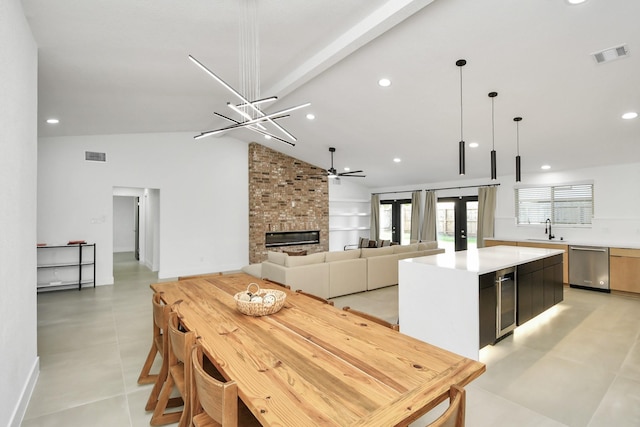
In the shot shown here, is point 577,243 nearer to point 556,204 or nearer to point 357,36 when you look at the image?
point 556,204

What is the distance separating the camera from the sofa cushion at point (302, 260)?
4984 millimetres

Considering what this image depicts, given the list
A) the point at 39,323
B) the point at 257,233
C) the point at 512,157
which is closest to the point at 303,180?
the point at 257,233

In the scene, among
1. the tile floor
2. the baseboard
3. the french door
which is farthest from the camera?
the french door

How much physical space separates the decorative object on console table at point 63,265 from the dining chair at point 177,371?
5.20m

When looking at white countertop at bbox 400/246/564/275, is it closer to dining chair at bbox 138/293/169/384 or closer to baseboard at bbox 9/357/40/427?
dining chair at bbox 138/293/169/384

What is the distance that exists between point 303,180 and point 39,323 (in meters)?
6.47

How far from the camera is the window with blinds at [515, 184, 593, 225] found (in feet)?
20.8

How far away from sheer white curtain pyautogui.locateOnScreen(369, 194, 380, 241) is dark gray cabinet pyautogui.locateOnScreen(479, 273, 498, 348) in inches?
295

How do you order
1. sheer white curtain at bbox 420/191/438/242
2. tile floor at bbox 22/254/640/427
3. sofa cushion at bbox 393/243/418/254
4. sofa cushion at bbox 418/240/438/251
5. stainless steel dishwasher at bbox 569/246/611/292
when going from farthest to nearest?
sheer white curtain at bbox 420/191/438/242
sofa cushion at bbox 418/240/438/251
sofa cushion at bbox 393/243/418/254
stainless steel dishwasher at bbox 569/246/611/292
tile floor at bbox 22/254/640/427

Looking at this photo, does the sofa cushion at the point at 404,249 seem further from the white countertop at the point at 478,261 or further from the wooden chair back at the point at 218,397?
the wooden chair back at the point at 218,397

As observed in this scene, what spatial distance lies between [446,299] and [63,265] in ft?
22.1

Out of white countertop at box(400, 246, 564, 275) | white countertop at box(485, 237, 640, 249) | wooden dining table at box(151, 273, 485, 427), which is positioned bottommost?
wooden dining table at box(151, 273, 485, 427)

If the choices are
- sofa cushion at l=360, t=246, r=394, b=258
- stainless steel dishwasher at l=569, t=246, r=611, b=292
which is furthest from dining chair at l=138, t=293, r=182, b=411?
stainless steel dishwasher at l=569, t=246, r=611, b=292

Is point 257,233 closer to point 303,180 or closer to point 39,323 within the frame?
point 303,180
